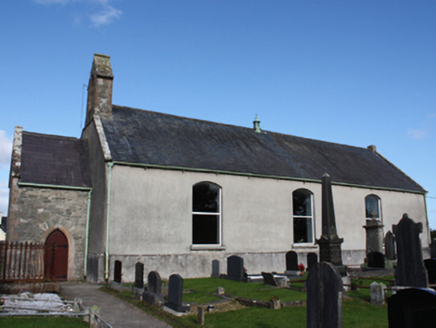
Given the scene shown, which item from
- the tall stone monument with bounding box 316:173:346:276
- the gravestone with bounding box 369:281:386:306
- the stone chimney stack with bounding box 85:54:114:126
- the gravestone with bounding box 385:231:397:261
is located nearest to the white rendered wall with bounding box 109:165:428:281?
the gravestone with bounding box 385:231:397:261

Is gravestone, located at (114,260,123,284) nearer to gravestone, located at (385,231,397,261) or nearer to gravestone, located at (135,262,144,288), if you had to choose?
gravestone, located at (135,262,144,288)

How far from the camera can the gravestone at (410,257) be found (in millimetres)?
9016

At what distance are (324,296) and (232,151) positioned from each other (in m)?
15.9

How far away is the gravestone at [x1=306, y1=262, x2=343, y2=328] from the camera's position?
17.5 feet

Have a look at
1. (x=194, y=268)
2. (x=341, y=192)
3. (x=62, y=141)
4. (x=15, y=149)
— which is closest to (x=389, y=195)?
(x=341, y=192)

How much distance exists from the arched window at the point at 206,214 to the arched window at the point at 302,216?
14.9 ft

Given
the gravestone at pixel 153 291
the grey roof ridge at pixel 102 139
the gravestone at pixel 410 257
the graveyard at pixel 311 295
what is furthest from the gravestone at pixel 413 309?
the grey roof ridge at pixel 102 139

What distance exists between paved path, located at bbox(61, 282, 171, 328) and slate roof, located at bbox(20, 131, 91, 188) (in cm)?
481

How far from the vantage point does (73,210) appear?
1725cm

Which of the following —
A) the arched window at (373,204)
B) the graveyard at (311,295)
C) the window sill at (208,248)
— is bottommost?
the graveyard at (311,295)

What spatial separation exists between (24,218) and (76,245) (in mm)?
2363

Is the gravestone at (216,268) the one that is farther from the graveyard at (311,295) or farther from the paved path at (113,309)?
the paved path at (113,309)

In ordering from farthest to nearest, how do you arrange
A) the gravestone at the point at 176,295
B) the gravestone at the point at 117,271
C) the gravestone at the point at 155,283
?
the gravestone at the point at 117,271
the gravestone at the point at 155,283
the gravestone at the point at 176,295

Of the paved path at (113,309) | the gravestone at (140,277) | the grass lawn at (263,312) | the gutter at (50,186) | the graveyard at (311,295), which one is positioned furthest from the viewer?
the gutter at (50,186)
